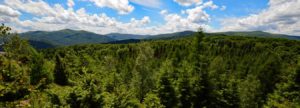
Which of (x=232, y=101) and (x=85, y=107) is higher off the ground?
(x=85, y=107)

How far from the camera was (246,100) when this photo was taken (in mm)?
53500

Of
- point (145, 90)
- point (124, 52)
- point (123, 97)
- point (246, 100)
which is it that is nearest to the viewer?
point (123, 97)

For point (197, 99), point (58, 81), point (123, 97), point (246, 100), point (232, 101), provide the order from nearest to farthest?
point (123, 97)
point (197, 99)
point (232, 101)
point (246, 100)
point (58, 81)

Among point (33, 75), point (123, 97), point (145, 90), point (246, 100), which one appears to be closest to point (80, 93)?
point (123, 97)

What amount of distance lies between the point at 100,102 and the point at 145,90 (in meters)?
34.9

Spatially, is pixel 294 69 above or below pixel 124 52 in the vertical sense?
above

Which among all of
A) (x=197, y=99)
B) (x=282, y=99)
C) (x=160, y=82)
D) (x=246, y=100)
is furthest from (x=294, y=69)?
(x=246, y=100)

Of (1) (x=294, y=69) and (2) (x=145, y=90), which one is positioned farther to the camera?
(2) (x=145, y=90)

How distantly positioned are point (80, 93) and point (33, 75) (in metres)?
51.6

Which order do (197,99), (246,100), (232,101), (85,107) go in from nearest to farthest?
(85,107)
(197,99)
(232,101)
(246,100)

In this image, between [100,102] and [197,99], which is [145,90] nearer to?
[197,99]

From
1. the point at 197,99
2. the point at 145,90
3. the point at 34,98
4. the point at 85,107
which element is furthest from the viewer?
the point at 145,90

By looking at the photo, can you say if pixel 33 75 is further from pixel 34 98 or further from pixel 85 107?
pixel 85 107

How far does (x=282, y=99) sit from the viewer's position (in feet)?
88.2
